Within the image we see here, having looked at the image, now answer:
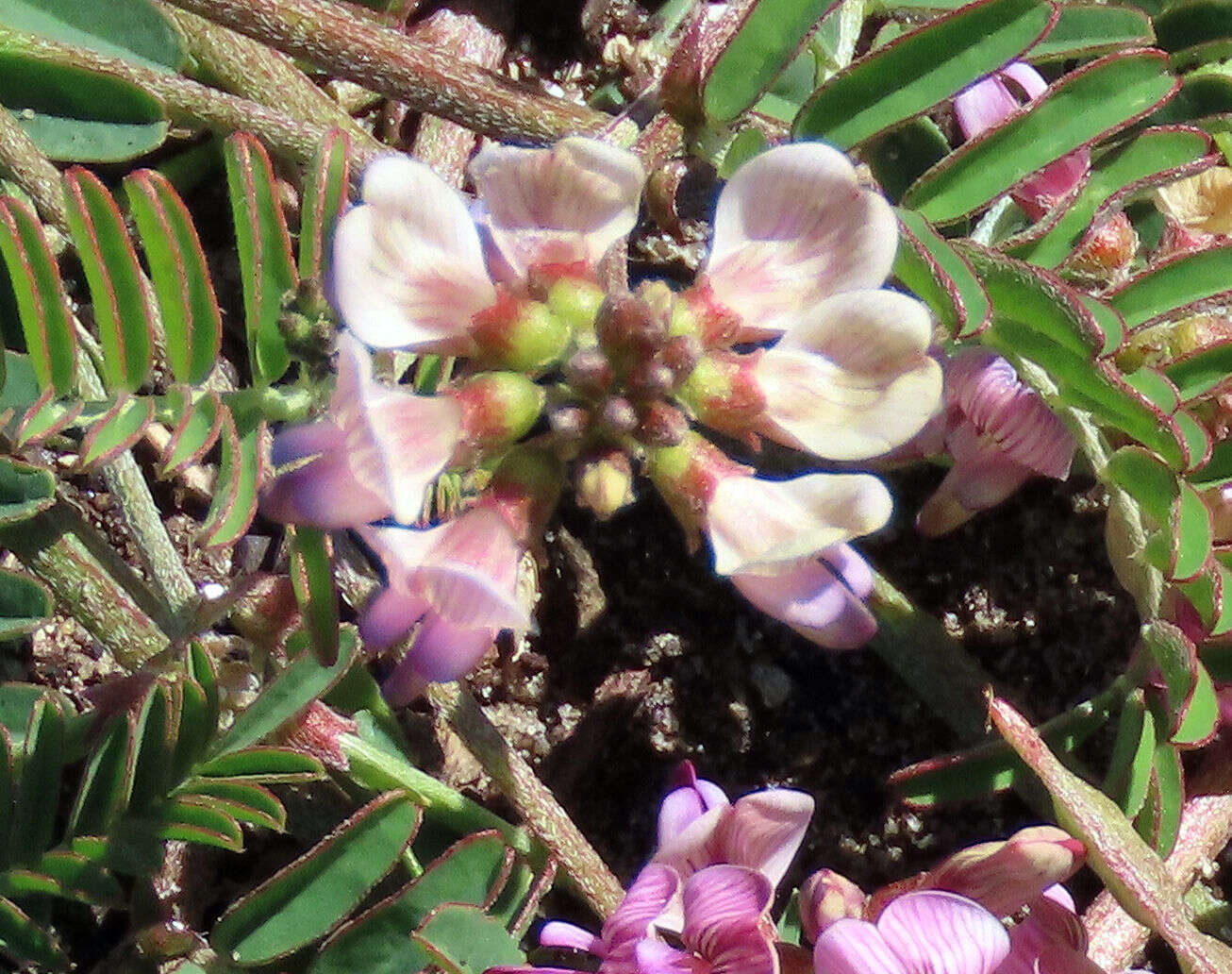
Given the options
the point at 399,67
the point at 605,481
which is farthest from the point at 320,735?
the point at 399,67

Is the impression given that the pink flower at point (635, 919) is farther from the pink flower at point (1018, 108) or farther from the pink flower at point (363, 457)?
the pink flower at point (1018, 108)

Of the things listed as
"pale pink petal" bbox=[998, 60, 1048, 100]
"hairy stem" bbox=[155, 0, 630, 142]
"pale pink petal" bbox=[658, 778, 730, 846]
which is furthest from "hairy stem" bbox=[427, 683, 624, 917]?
"pale pink petal" bbox=[998, 60, 1048, 100]

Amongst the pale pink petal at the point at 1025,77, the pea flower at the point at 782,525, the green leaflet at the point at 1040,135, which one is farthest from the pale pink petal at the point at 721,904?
the pale pink petal at the point at 1025,77

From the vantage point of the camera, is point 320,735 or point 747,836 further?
point 320,735

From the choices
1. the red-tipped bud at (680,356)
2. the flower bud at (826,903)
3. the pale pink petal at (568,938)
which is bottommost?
the pale pink petal at (568,938)

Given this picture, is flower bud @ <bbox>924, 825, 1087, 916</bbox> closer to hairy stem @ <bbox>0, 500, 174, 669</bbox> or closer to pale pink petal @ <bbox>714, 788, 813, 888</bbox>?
pale pink petal @ <bbox>714, 788, 813, 888</bbox>

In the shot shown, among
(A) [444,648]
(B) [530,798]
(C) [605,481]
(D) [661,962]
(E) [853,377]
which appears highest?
(E) [853,377]

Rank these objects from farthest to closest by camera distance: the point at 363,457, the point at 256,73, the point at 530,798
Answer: the point at 256,73 < the point at 530,798 < the point at 363,457

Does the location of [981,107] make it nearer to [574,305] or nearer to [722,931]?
[574,305]
